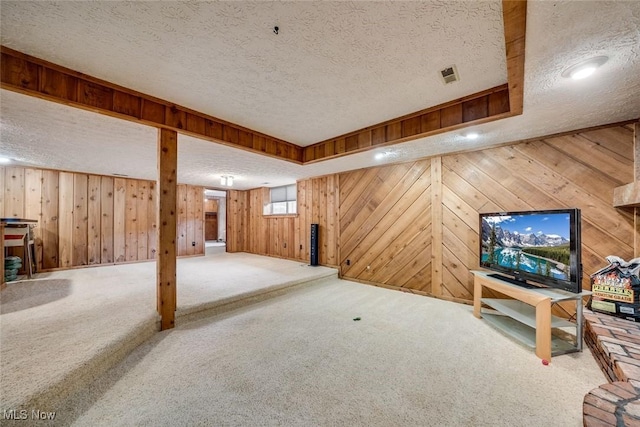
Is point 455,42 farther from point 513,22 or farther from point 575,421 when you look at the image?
point 575,421

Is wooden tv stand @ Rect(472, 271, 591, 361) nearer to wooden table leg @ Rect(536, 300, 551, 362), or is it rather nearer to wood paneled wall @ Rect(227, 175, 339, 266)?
wooden table leg @ Rect(536, 300, 551, 362)

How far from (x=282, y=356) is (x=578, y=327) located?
2.55m

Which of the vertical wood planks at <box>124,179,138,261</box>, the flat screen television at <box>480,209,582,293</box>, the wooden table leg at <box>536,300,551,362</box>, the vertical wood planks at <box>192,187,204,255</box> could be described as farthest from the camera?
the vertical wood planks at <box>192,187,204,255</box>

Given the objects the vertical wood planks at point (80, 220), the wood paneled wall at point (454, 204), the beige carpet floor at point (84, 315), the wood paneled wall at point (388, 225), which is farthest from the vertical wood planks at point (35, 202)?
the wood paneled wall at point (388, 225)

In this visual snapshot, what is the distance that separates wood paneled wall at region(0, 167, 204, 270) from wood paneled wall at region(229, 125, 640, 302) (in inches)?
157

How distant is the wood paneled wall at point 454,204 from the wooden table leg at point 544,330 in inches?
42.4

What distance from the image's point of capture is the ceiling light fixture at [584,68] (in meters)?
1.33

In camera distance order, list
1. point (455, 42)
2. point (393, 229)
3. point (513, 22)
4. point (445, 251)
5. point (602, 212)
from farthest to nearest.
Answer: point (393, 229)
point (445, 251)
point (602, 212)
point (455, 42)
point (513, 22)

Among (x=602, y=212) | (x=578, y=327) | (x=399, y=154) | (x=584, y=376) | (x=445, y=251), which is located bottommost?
(x=584, y=376)

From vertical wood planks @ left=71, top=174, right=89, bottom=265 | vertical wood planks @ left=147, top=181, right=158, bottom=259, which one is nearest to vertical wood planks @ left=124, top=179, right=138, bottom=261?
vertical wood planks @ left=147, top=181, right=158, bottom=259

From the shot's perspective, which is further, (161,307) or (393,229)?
(393,229)

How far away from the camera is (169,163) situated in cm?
237

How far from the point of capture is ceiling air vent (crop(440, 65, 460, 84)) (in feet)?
5.53

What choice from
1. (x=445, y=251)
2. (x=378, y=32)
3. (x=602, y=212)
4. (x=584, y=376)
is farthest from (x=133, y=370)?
(x=602, y=212)
